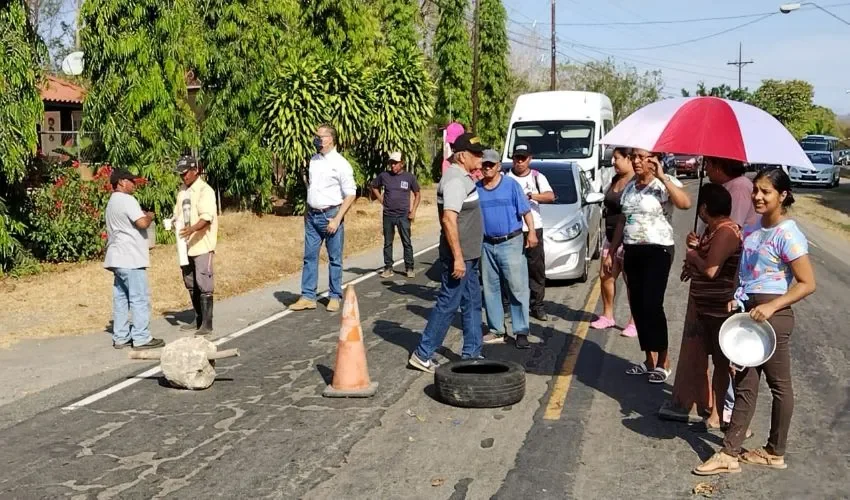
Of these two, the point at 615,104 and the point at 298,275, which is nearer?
the point at 298,275

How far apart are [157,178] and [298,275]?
4622mm

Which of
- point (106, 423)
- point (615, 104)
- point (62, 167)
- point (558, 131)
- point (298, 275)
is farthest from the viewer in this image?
point (615, 104)

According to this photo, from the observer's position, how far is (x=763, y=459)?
5352 millimetres

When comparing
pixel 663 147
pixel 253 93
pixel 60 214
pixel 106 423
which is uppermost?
pixel 253 93

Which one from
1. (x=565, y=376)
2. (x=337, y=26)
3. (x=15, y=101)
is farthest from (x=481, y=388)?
(x=337, y=26)

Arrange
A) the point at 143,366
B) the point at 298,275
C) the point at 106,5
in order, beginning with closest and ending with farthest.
Result: the point at 143,366 → the point at 298,275 → the point at 106,5

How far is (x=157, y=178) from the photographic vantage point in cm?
1703

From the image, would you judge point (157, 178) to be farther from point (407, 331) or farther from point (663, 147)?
point (663, 147)

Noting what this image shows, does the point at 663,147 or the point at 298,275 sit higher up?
the point at 663,147

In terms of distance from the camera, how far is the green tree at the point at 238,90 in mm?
20906

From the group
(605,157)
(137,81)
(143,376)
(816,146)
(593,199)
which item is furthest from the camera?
(816,146)

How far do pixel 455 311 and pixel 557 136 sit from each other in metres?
11.6

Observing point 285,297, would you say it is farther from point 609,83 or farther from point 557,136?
point 609,83

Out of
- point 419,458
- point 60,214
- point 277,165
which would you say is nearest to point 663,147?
point 419,458
